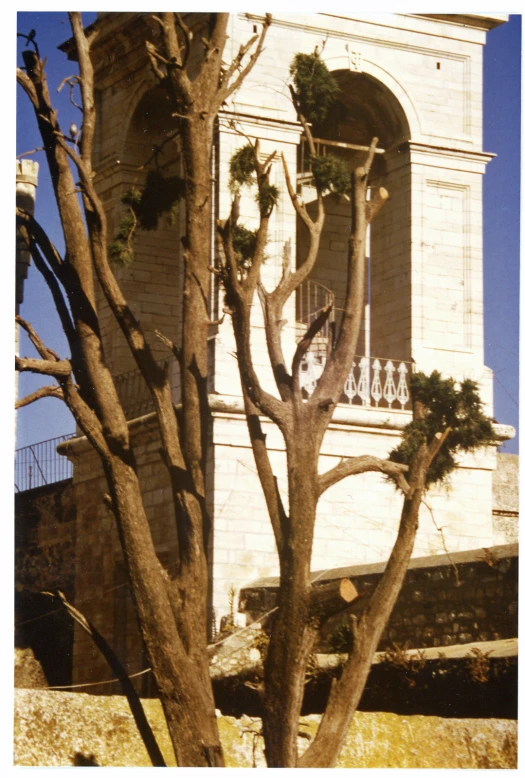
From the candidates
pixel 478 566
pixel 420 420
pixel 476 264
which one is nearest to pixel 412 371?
pixel 476 264

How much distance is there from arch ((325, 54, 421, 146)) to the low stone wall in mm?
6873

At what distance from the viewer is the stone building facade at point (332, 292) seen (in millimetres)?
12125

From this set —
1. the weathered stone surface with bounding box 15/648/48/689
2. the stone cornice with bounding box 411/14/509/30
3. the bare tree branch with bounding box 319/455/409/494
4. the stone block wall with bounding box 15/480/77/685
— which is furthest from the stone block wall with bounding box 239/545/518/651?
the stone cornice with bounding box 411/14/509/30

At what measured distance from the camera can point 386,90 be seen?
13.7 metres

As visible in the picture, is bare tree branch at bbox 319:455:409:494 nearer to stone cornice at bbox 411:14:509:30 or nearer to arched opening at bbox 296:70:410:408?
stone cornice at bbox 411:14:509:30

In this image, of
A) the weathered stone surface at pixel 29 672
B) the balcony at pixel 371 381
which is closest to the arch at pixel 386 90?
the balcony at pixel 371 381

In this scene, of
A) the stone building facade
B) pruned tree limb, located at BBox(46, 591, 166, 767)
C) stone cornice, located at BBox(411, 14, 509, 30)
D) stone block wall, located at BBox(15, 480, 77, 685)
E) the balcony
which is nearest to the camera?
pruned tree limb, located at BBox(46, 591, 166, 767)

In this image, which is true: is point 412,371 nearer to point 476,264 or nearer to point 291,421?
point 476,264

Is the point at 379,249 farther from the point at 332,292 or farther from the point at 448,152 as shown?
the point at 448,152

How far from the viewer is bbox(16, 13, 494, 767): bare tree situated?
786 centimetres

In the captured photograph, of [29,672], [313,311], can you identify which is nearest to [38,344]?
[29,672]

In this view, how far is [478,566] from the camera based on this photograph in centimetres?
931

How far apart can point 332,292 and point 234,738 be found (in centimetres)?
619

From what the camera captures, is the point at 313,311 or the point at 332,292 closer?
the point at 332,292
